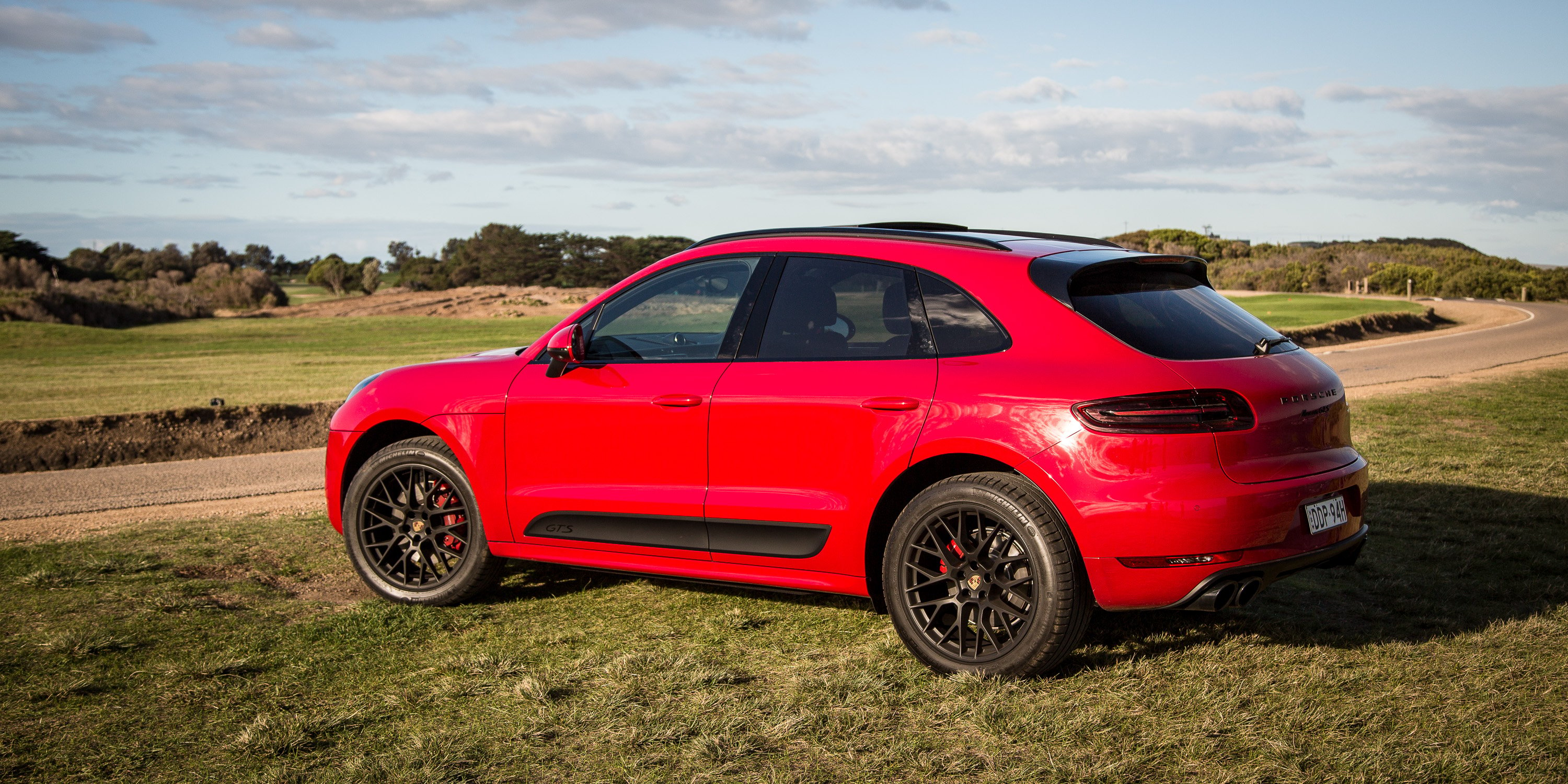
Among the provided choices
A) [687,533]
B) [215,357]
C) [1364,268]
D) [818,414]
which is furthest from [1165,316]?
[1364,268]

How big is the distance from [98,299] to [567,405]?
46.8 meters

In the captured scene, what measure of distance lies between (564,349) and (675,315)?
534mm

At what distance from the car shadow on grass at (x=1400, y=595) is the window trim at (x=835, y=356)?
1397 millimetres

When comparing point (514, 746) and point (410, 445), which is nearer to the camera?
point (514, 746)

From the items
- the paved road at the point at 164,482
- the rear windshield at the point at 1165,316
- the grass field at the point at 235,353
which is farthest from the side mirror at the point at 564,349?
the paved road at the point at 164,482

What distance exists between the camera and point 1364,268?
60.1 m

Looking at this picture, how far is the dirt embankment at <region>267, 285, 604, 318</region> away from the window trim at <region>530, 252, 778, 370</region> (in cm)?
4313

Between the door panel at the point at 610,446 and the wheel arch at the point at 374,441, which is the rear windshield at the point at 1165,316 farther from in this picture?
the wheel arch at the point at 374,441

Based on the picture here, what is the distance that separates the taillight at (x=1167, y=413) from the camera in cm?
371

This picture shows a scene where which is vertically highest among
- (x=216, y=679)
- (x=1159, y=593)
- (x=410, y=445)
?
(x=410, y=445)

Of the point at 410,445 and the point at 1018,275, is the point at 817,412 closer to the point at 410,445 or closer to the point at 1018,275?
the point at 1018,275

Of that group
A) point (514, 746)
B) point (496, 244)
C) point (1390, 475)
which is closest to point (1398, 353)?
point (1390, 475)

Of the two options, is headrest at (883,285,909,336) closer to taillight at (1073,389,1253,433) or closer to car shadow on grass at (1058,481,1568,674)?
taillight at (1073,389,1253,433)

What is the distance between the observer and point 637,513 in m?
4.73
